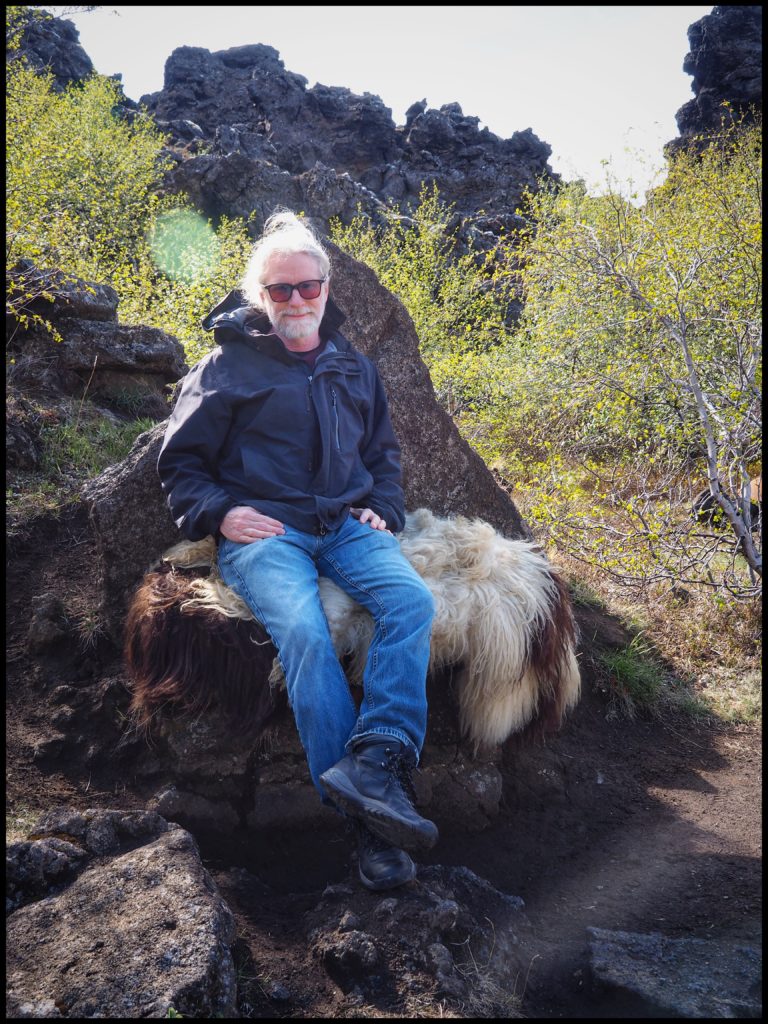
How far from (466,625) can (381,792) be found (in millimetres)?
867

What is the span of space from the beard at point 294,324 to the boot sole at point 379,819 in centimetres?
186

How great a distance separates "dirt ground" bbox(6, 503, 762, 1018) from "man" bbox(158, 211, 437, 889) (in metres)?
0.41

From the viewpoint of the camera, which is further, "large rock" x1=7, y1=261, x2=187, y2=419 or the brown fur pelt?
"large rock" x1=7, y1=261, x2=187, y2=419

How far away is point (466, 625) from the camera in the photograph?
2.69 metres

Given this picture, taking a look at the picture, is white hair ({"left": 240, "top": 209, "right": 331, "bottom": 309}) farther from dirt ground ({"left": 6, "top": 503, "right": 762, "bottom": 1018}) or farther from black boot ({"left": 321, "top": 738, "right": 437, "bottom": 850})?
black boot ({"left": 321, "top": 738, "right": 437, "bottom": 850})

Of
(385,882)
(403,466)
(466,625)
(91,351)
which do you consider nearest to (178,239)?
(91,351)

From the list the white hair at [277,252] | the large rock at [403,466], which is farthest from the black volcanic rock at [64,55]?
the white hair at [277,252]

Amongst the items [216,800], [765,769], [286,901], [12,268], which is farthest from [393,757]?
[12,268]

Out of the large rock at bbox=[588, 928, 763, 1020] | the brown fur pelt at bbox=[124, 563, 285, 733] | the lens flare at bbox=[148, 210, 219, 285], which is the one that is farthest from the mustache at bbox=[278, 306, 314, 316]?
the lens flare at bbox=[148, 210, 219, 285]

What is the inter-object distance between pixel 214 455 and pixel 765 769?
3.10m

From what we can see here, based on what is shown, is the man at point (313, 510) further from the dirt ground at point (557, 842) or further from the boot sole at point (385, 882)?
the dirt ground at point (557, 842)

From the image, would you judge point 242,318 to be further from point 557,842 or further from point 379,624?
point 557,842

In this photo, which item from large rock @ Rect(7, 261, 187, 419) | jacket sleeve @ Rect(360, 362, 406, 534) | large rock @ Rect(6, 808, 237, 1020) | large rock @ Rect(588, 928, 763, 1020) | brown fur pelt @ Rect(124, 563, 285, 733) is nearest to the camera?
large rock @ Rect(6, 808, 237, 1020)

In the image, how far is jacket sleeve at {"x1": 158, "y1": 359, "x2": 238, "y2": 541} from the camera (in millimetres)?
2561
